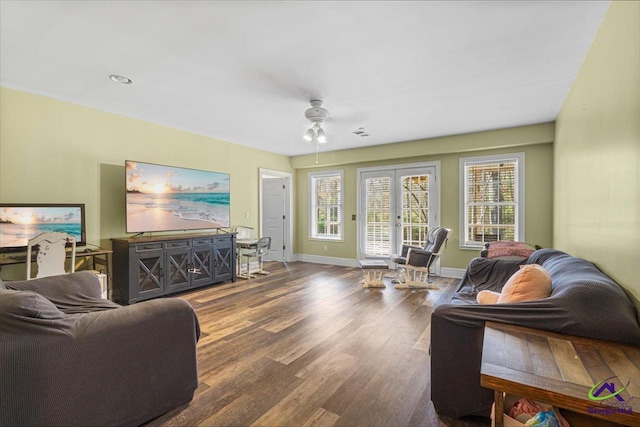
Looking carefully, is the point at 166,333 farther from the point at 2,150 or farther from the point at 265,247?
the point at 265,247

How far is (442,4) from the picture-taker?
196cm

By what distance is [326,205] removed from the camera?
281 inches

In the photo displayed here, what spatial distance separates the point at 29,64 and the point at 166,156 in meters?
2.06

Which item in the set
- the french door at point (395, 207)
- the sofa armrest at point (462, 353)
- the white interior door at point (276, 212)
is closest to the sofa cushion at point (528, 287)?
the sofa armrest at point (462, 353)

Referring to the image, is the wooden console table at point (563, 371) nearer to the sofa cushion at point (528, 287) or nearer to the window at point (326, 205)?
the sofa cushion at point (528, 287)

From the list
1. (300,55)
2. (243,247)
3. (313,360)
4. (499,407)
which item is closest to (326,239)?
(243,247)

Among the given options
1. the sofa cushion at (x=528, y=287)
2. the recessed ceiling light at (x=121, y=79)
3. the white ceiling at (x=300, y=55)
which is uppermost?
the white ceiling at (x=300, y=55)

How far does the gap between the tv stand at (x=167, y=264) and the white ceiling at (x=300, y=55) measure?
1.84 metres

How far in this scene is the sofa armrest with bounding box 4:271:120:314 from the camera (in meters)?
2.23

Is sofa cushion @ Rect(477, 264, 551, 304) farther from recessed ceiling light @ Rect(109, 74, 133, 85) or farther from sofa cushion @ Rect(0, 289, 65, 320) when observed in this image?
recessed ceiling light @ Rect(109, 74, 133, 85)

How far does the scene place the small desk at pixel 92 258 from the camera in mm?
3044

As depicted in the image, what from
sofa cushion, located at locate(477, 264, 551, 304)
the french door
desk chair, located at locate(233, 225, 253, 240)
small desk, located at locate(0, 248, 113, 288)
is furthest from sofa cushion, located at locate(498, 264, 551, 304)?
desk chair, located at locate(233, 225, 253, 240)

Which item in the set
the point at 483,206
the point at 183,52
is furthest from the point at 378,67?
the point at 483,206

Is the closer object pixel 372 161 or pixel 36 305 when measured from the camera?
pixel 36 305
